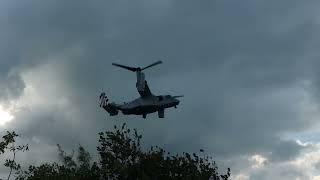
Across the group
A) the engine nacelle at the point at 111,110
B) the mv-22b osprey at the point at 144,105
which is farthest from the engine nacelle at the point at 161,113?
the engine nacelle at the point at 111,110

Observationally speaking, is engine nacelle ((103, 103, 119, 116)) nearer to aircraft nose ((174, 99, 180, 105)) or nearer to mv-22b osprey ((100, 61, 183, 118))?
mv-22b osprey ((100, 61, 183, 118))

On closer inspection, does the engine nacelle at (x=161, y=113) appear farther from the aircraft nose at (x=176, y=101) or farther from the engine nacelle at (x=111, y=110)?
the engine nacelle at (x=111, y=110)

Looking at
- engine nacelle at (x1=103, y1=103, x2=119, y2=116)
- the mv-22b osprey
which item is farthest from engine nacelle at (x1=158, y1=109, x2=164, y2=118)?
engine nacelle at (x1=103, y1=103, x2=119, y2=116)

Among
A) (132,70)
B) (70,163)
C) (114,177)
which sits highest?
(132,70)

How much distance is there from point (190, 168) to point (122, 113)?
33157 mm

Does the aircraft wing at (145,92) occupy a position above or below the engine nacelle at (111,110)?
above

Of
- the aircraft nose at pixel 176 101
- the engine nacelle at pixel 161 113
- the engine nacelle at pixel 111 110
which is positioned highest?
the aircraft nose at pixel 176 101

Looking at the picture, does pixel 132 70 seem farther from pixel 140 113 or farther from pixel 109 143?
pixel 109 143

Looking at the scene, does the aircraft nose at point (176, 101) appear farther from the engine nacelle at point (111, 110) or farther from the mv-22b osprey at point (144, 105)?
the engine nacelle at point (111, 110)

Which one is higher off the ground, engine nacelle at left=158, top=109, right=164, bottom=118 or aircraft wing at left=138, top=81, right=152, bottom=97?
aircraft wing at left=138, top=81, right=152, bottom=97

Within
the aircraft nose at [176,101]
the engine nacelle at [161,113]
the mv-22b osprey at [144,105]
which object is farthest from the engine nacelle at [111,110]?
the aircraft nose at [176,101]

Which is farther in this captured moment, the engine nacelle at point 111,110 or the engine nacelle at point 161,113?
the engine nacelle at point 111,110

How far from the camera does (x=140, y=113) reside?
87000 mm

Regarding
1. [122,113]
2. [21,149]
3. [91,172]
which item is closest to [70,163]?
[122,113]
